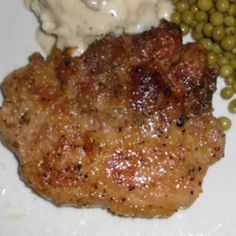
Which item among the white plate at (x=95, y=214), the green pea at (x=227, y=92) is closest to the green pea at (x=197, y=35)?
the green pea at (x=227, y=92)

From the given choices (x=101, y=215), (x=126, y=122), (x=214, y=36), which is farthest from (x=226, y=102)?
(x=101, y=215)

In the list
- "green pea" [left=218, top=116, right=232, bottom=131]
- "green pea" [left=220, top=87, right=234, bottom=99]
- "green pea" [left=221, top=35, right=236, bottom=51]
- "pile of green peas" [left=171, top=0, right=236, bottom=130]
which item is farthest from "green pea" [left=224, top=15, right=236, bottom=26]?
"green pea" [left=218, top=116, right=232, bottom=131]

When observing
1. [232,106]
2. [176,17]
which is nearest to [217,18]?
[176,17]

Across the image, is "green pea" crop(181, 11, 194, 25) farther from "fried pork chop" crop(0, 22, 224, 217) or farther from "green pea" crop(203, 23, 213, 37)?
"fried pork chop" crop(0, 22, 224, 217)

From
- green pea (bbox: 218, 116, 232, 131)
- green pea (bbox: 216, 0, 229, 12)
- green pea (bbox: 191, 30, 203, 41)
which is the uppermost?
green pea (bbox: 216, 0, 229, 12)

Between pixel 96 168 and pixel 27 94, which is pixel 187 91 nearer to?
pixel 96 168

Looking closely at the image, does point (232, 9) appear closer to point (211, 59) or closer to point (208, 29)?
point (208, 29)
